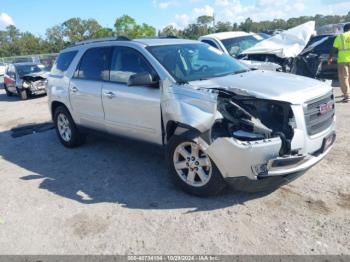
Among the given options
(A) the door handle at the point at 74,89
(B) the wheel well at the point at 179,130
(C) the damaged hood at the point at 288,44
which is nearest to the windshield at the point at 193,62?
(B) the wheel well at the point at 179,130

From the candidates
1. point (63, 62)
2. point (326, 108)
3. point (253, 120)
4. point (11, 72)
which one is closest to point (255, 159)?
point (253, 120)

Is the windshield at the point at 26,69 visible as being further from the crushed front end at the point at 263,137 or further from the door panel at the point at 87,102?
the crushed front end at the point at 263,137

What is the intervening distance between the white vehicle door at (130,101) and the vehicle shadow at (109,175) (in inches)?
8.1

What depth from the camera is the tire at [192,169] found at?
4152 millimetres

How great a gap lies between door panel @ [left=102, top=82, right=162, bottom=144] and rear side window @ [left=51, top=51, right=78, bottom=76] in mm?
1425

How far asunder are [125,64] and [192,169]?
1.93 metres

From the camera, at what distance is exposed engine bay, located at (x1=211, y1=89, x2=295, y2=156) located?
382cm

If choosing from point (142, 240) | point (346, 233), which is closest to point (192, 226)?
point (142, 240)

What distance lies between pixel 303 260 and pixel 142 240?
1511 mm

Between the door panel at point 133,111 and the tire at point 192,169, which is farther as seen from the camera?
the door panel at point 133,111

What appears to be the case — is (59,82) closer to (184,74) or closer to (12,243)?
(184,74)

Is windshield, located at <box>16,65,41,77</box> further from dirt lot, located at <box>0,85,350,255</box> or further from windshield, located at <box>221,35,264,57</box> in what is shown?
dirt lot, located at <box>0,85,350,255</box>

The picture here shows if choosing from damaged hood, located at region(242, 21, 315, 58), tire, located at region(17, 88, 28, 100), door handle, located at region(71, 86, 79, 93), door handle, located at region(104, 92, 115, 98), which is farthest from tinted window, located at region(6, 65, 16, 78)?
door handle, located at region(104, 92, 115, 98)

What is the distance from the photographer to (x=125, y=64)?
530 cm
